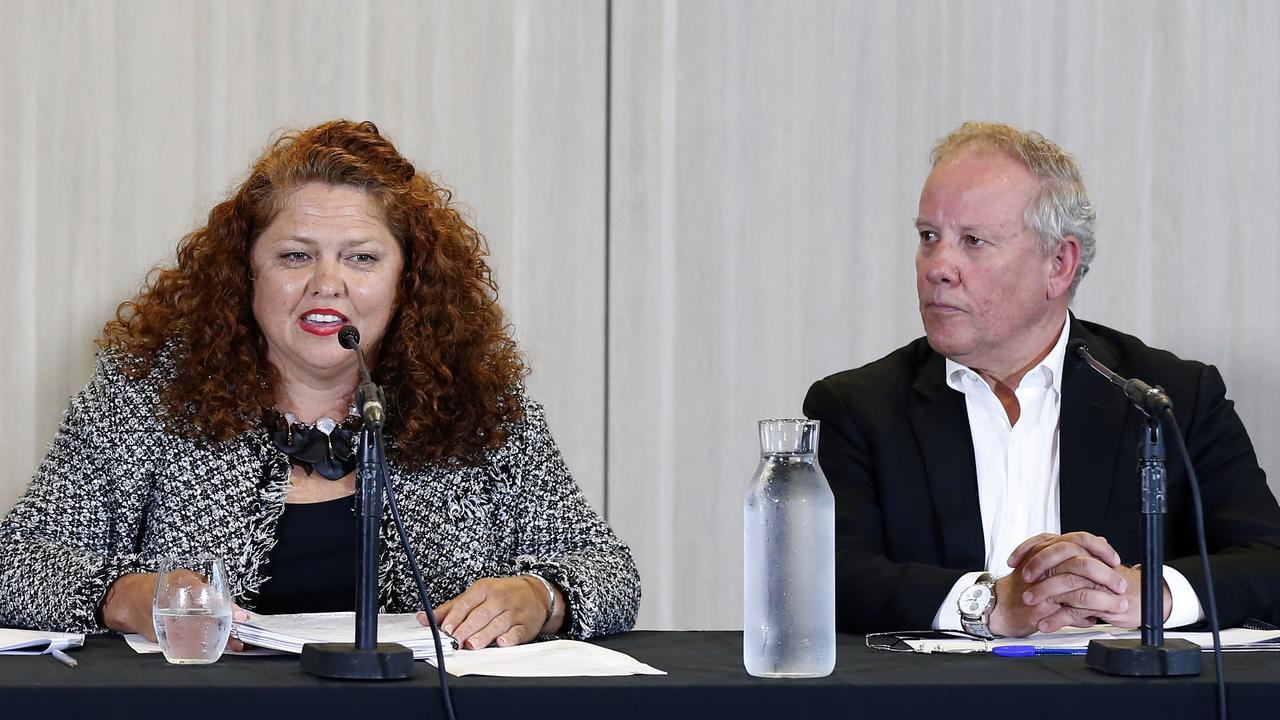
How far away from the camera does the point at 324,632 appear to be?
1.61 m

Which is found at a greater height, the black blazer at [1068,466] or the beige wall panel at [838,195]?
the beige wall panel at [838,195]

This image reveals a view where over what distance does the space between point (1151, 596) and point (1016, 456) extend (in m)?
0.87

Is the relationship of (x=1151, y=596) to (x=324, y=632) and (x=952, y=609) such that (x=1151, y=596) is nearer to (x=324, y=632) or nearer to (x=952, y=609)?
(x=952, y=609)

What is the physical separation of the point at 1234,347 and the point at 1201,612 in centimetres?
152

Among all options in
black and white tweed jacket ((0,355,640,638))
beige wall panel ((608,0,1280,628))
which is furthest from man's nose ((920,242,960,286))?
beige wall panel ((608,0,1280,628))

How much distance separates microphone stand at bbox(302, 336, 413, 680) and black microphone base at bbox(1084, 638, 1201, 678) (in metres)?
0.69

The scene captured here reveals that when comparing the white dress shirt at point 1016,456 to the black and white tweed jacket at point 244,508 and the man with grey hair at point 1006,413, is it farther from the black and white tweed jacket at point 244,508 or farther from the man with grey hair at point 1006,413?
the black and white tweed jacket at point 244,508

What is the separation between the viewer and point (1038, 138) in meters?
2.45

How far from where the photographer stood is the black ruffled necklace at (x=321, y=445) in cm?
221

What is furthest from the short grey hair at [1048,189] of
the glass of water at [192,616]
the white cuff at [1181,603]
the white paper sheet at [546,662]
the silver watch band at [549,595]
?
the glass of water at [192,616]

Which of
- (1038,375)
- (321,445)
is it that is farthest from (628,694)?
(1038,375)

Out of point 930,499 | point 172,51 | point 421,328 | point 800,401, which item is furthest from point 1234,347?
point 172,51

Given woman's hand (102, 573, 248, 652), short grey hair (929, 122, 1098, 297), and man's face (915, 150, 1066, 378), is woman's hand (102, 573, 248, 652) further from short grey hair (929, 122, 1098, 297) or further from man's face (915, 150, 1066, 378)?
short grey hair (929, 122, 1098, 297)

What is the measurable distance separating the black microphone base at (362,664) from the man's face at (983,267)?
4.04ft
